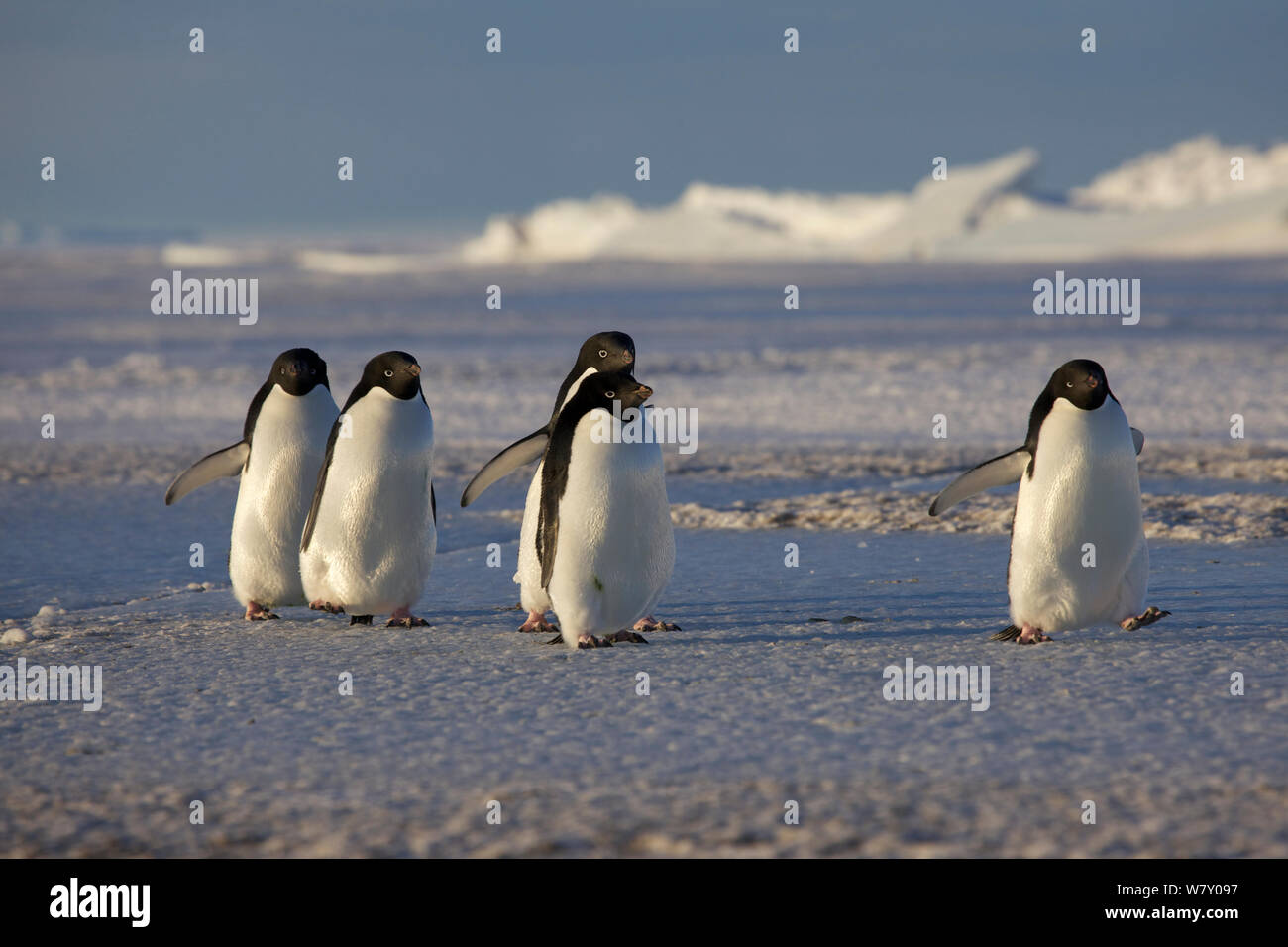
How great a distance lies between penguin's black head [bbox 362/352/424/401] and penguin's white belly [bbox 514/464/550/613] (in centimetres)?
44

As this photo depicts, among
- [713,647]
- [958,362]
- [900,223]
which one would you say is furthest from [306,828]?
[900,223]

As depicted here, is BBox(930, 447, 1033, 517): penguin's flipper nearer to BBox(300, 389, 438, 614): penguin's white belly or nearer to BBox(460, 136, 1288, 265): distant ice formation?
BBox(300, 389, 438, 614): penguin's white belly

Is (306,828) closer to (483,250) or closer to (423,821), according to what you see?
(423,821)

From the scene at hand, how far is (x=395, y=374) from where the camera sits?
4102mm

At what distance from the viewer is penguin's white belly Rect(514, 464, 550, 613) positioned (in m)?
4.07

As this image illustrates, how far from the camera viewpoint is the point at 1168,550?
5.25 m

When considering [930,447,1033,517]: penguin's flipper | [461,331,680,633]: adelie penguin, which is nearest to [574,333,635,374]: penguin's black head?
[461,331,680,633]: adelie penguin

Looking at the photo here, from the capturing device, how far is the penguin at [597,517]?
3838 mm

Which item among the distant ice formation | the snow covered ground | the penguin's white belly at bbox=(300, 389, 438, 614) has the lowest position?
the snow covered ground

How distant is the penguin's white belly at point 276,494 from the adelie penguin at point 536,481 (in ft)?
1.72

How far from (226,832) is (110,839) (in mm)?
199

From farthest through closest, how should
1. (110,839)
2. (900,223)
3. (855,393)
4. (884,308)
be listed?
1. (900,223)
2. (884,308)
3. (855,393)
4. (110,839)

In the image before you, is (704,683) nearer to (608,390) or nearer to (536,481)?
(608,390)

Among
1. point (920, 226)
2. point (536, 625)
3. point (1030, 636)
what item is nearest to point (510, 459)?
point (536, 625)
